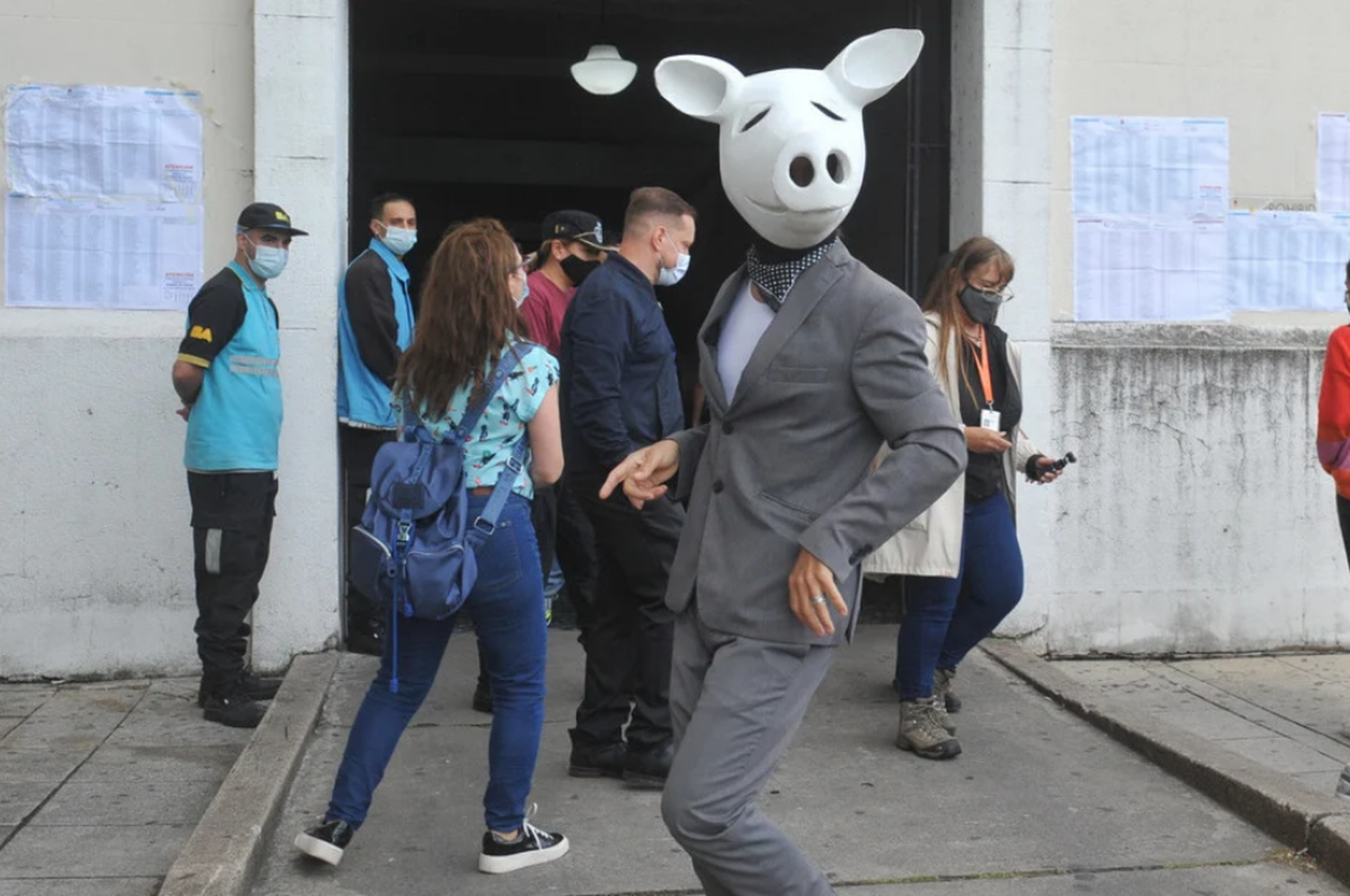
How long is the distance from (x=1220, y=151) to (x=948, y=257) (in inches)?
93.1

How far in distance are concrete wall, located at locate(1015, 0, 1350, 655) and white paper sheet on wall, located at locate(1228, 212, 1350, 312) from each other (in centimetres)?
10

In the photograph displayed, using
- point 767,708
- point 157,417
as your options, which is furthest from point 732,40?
point 767,708

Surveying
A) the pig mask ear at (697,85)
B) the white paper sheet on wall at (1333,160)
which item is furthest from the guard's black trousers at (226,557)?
the white paper sheet on wall at (1333,160)

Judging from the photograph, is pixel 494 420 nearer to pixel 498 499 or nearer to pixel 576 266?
pixel 498 499

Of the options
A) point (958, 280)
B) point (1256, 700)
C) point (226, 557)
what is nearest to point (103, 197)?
point (226, 557)

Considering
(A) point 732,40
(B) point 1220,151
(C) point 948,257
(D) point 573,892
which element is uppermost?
(A) point 732,40

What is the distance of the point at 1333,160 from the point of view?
7.30 metres

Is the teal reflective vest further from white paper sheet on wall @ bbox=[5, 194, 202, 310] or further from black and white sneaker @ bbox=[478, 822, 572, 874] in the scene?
black and white sneaker @ bbox=[478, 822, 572, 874]

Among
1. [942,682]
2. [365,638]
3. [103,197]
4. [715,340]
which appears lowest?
[942,682]

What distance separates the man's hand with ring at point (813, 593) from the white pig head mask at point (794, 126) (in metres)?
0.73

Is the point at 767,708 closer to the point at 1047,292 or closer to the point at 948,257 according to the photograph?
the point at 948,257

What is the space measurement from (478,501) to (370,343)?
239 cm

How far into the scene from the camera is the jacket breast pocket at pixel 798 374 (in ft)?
10.3

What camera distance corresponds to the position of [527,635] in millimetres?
4246
